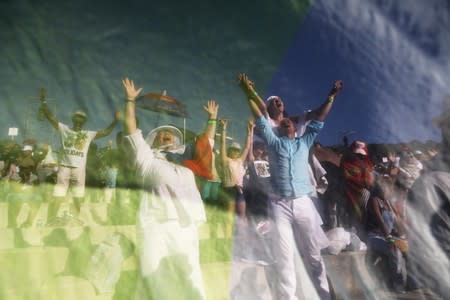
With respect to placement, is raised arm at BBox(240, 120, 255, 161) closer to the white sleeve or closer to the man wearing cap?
the white sleeve

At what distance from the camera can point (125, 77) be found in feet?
3.56

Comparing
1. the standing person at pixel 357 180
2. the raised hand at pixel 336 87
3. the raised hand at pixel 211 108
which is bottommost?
the standing person at pixel 357 180

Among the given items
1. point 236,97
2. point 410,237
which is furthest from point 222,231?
point 410,237

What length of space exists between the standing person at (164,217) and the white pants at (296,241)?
0.81 feet

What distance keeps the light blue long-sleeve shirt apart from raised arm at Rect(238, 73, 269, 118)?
0.03 metres

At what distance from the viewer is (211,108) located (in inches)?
45.4

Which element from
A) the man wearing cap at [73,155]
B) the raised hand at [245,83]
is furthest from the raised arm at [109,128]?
the raised hand at [245,83]

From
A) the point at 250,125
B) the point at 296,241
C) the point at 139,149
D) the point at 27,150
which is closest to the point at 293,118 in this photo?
the point at 250,125

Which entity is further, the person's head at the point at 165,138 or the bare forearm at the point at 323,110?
the bare forearm at the point at 323,110

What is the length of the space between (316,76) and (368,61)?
0.59ft

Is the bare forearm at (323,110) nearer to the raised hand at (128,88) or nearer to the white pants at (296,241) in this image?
the white pants at (296,241)

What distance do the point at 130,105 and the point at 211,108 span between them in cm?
23

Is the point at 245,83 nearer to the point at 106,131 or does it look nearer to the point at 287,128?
the point at 287,128

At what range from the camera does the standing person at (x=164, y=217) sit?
108 centimetres
